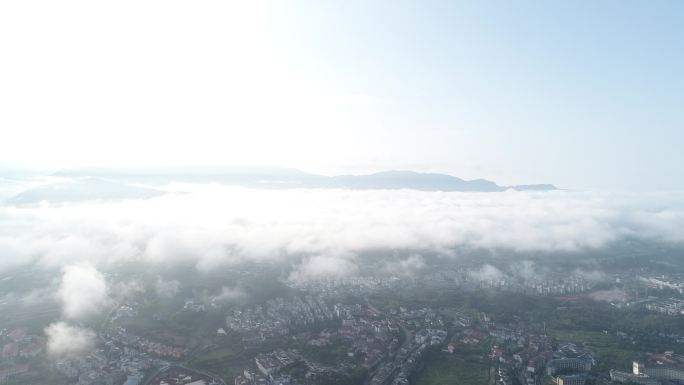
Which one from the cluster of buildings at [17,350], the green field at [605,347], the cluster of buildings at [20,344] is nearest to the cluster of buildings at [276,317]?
the cluster of buildings at [20,344]

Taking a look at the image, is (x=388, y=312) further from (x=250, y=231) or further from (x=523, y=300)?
(x=250, y=231)

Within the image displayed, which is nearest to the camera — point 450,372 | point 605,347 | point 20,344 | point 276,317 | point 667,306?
point 450,372

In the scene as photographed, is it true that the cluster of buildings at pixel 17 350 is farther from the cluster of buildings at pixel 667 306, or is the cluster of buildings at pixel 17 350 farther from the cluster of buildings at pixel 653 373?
the cluster of buildings at pixel 667 306

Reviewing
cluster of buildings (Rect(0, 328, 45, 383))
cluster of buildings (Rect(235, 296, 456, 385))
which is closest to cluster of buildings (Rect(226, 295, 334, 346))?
cluster of buildings (Rect(235, 296, 456, 385))

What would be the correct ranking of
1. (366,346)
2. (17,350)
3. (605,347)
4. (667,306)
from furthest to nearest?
(667,306) < (605,347) < (366,346) < (17,350)

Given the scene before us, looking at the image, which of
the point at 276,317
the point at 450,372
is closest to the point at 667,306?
the point at 450,372

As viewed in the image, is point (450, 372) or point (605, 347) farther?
point (605, 347)

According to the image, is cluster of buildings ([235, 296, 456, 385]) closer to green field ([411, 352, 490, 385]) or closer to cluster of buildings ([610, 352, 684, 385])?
green field ([411, 352, 490, 385])

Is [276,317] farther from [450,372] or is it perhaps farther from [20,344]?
[20,344]

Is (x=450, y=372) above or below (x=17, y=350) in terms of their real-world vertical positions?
below

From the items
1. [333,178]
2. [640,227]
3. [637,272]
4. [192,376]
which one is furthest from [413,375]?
[333,178]
